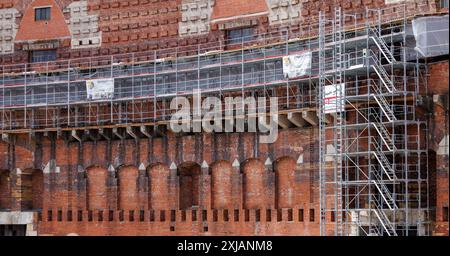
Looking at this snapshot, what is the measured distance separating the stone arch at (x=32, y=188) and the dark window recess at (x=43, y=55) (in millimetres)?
6398

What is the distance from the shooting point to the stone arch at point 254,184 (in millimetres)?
44906

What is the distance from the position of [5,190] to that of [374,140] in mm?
20729

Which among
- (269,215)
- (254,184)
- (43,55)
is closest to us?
(269,215)

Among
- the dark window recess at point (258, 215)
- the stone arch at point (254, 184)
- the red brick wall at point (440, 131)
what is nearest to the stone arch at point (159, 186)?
the stone arch at point (254, 184)

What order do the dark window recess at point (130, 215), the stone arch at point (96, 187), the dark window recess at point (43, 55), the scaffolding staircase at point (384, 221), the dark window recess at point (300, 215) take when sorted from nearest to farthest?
the scaffolding staircase at point (384, 221), the dark window recess at point (300, 215), the dark window recess at point (130, 215), the stone arch at point (96, 187), the dark window recess at point (43, 55)

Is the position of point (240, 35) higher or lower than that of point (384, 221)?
higher

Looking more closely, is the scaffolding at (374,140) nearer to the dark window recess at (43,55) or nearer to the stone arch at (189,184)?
the stone arch at (189,184)

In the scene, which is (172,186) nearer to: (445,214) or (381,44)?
(381,44)

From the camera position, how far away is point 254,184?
149ft

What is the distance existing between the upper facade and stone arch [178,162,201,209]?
241 inches

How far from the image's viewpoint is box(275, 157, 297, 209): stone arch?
4384 centimetres

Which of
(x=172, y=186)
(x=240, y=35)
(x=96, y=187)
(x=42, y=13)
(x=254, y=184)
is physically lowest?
(x=254, y=184)

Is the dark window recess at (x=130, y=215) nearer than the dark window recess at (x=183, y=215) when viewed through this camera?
No

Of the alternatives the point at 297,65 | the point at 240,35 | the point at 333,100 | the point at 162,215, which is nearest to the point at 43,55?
the point at 240,35
